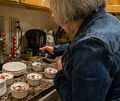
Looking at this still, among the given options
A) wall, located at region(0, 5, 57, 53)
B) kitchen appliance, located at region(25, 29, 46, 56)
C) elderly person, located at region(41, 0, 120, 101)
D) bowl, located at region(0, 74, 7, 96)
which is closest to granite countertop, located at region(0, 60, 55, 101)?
bowl, located at region(0, 74, 7, 96)

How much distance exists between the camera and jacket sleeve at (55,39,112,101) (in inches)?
24.4

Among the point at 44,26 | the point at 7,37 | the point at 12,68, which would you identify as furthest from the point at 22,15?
the point at 12,68

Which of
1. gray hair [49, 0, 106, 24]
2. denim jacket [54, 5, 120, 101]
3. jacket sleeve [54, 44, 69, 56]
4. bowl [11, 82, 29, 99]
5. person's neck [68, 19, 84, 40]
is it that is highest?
gray hair [49, 0, 106, 24]

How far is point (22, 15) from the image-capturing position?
1.81 metres

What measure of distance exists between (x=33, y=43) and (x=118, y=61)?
1.14m

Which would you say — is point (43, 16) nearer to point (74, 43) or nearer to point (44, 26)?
point (44, 26)

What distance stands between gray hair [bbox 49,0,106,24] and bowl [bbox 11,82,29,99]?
479mm

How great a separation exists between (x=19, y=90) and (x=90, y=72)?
1.74 feet

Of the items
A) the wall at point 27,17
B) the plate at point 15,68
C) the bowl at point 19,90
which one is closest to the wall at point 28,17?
the wall at point 27,17

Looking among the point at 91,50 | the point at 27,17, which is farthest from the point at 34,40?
the point at 91,50

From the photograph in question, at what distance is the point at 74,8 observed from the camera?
678 mm

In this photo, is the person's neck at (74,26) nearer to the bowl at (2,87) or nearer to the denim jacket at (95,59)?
the denim jacket at (95,59)

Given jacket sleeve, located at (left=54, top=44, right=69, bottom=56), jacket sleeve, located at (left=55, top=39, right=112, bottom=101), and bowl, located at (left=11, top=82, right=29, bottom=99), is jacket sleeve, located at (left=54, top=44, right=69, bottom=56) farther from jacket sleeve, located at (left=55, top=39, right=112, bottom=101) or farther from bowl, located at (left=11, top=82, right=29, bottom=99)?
jacket sleeve, located at (left=55, top=39, right=112, bottom=101)

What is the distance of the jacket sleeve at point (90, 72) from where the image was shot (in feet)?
2.03
